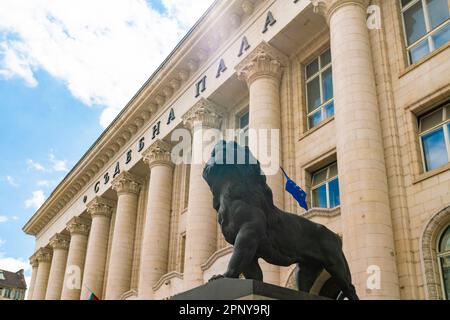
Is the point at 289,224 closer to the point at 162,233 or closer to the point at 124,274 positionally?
the point at 162,233

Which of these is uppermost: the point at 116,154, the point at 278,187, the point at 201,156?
the point at 116,154

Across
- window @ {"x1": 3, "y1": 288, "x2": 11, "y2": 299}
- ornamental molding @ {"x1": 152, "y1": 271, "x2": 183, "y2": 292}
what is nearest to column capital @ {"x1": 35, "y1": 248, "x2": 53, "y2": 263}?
ornamental molding @ {"x1": 152, "y1": 271, "x2": 183, "y2": 292}

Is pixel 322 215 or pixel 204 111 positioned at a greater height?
pixel 204 111

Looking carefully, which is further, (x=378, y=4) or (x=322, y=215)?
(x=378, y=4)

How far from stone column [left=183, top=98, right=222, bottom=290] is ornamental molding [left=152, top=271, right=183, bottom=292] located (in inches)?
67.4

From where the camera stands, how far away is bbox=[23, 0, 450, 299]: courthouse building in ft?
46.8

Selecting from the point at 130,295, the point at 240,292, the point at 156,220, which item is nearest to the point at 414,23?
the point at 240,292

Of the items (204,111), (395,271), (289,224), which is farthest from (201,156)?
(289,224)

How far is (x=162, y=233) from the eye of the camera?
27172mm

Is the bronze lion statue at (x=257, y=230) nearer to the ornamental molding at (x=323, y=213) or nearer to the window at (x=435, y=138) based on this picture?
the window at (x=435, y=138)

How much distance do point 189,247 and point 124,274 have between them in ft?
30.0

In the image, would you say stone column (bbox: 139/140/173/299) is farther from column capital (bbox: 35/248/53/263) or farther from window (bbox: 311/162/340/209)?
column capital (bbox: 35/248/53/263)

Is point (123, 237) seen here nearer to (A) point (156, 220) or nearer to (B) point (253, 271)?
(A) point (156, 220)
